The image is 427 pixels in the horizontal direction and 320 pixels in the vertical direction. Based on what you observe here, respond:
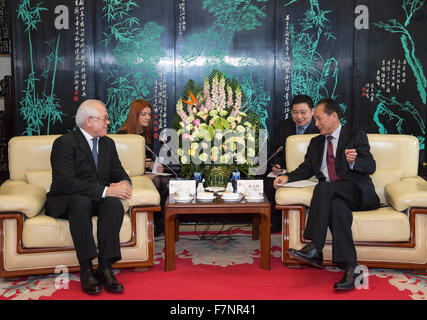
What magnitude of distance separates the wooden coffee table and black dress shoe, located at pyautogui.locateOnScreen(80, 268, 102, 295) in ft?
1.68

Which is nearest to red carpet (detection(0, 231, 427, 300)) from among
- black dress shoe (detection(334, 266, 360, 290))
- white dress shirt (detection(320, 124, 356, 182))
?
black dress shoe (detection(334, 266, 360, 290))

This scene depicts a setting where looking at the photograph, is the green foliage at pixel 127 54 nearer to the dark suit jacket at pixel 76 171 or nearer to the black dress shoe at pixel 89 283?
the dark suit jacket at pixel 76 171

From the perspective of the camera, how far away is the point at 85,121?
2.93 metres

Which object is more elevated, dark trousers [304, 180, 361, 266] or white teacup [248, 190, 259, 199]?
white teacup [248, 190, 259, 199]

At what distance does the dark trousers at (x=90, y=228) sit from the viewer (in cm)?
259

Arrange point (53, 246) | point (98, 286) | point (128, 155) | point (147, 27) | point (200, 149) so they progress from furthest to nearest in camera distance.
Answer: point (147, 27), point (128, 155), point (200, 149), point (53, 246), point (98, 286)

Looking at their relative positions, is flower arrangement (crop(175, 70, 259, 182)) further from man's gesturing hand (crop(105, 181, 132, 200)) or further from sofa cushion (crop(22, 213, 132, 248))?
sofa cushion (crop(22, 213, 132, 248))

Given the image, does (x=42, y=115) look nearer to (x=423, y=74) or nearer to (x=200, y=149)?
(x=200, y=149)

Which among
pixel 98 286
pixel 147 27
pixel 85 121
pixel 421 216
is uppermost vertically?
pixel 147 27

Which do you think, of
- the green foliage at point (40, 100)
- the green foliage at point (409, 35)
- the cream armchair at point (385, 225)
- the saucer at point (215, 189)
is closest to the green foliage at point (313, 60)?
the green foliage at point (409, 35)

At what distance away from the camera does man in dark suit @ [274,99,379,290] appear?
269cm

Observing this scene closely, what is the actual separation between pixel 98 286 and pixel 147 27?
9.77 feet

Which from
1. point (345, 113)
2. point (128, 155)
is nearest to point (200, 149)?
point (128, 155)

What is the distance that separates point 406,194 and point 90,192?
1.88 m
